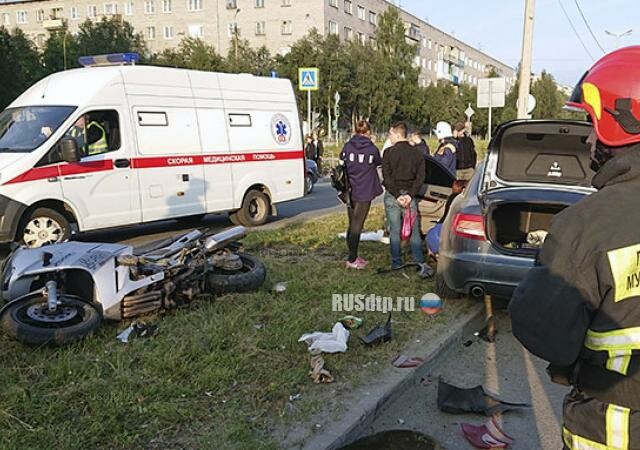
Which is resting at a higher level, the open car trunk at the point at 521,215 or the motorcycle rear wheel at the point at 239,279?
the open car trunk at the point at 521,215

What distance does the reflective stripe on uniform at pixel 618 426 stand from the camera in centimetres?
144

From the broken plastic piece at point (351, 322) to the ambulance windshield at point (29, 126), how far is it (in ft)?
16.8

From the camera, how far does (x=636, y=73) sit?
5.05 ft

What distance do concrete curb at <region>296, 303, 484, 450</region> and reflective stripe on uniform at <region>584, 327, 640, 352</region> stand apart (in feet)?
6.07

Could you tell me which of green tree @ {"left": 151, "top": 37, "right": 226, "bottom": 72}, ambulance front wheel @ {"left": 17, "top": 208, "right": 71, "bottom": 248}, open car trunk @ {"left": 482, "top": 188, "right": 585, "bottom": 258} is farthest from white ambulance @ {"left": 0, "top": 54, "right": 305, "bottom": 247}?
green tree @ {"left": 151, "top": 37, "right": 226, "bottom": 72}

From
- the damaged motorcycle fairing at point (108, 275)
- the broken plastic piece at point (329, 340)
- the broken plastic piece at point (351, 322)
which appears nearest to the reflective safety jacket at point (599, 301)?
the broken plastic piece at point (329, 340)

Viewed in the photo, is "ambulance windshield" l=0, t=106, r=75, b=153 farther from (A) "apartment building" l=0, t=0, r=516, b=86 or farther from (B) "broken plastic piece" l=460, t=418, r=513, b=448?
(A) "apartment building" l=0, t=0, r=516, b=86

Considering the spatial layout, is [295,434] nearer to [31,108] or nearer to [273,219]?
[31,108]

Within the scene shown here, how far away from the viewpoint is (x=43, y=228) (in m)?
7.63

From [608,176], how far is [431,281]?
474 cm

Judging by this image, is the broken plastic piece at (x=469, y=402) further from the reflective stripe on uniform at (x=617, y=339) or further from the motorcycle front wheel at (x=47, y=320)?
the motorcycle front wheel at (x=47, y=320)

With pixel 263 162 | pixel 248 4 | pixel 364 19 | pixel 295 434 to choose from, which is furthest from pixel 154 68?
pixel 364 19

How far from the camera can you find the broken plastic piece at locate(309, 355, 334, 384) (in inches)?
145

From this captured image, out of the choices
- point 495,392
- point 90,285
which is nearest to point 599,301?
point 495,392
